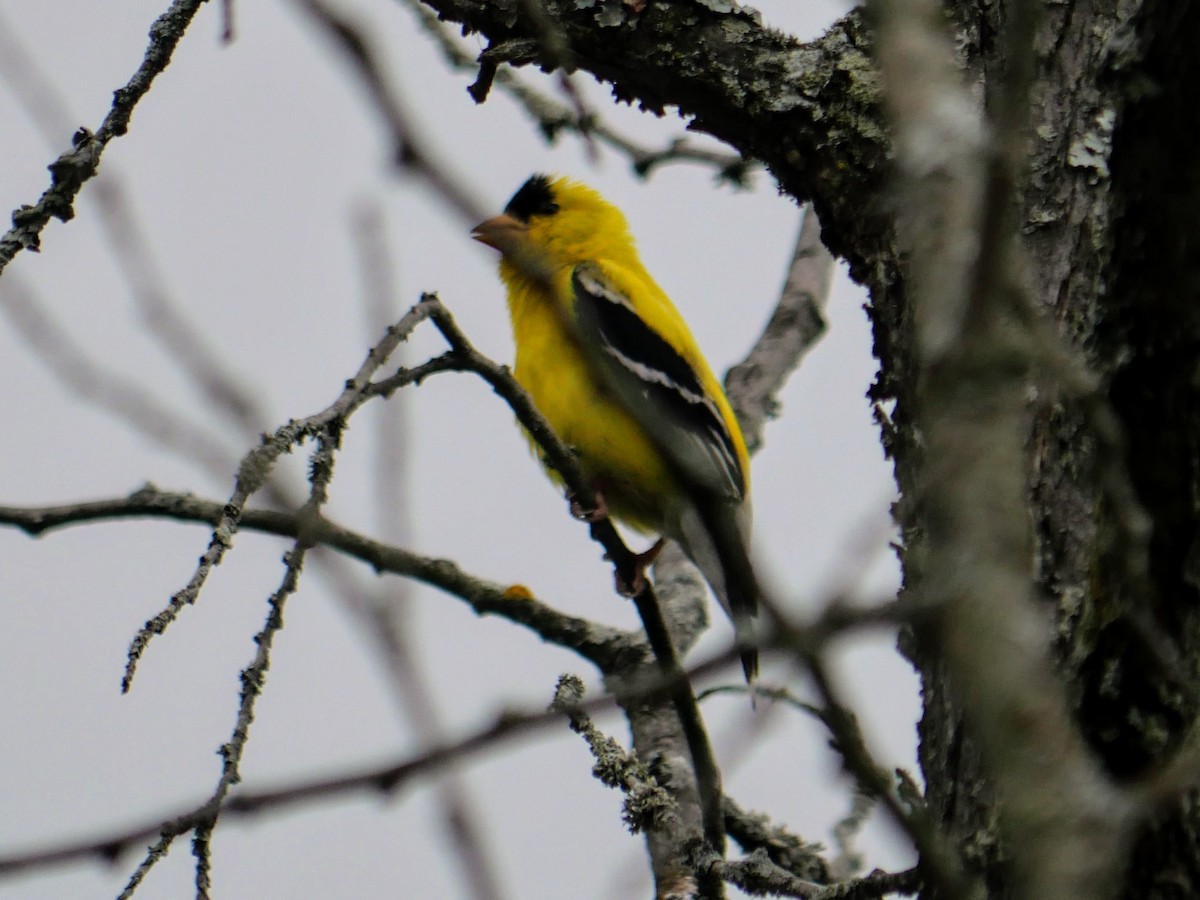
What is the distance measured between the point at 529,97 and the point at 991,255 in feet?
14.4

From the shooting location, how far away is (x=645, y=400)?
4637 millimetres

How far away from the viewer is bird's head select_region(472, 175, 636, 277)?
6.43 m

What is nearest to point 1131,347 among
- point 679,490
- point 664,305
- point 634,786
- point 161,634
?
point 634,786

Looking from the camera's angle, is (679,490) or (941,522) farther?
(679,490)

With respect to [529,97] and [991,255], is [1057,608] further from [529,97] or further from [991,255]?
[529,97]

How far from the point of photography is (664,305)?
20.7 feet

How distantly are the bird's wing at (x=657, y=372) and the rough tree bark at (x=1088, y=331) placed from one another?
6.59 feet

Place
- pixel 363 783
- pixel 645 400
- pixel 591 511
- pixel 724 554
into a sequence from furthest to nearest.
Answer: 1. pixel 724 554
2. pixel 645 400
3. pixel 591 511
4. pixel 363 783

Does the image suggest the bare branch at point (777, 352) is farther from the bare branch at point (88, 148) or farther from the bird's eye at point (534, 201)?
the bare branch at point (88, 148)

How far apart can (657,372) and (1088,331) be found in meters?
3.42

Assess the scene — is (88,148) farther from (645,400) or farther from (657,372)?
(657,372)

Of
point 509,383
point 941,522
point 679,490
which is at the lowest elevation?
point 941,522

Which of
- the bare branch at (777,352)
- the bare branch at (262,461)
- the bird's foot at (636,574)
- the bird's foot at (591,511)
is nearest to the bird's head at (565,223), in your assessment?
the bare branch at (777,352)

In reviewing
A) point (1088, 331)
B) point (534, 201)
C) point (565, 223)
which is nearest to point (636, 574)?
point (1088, 331)
